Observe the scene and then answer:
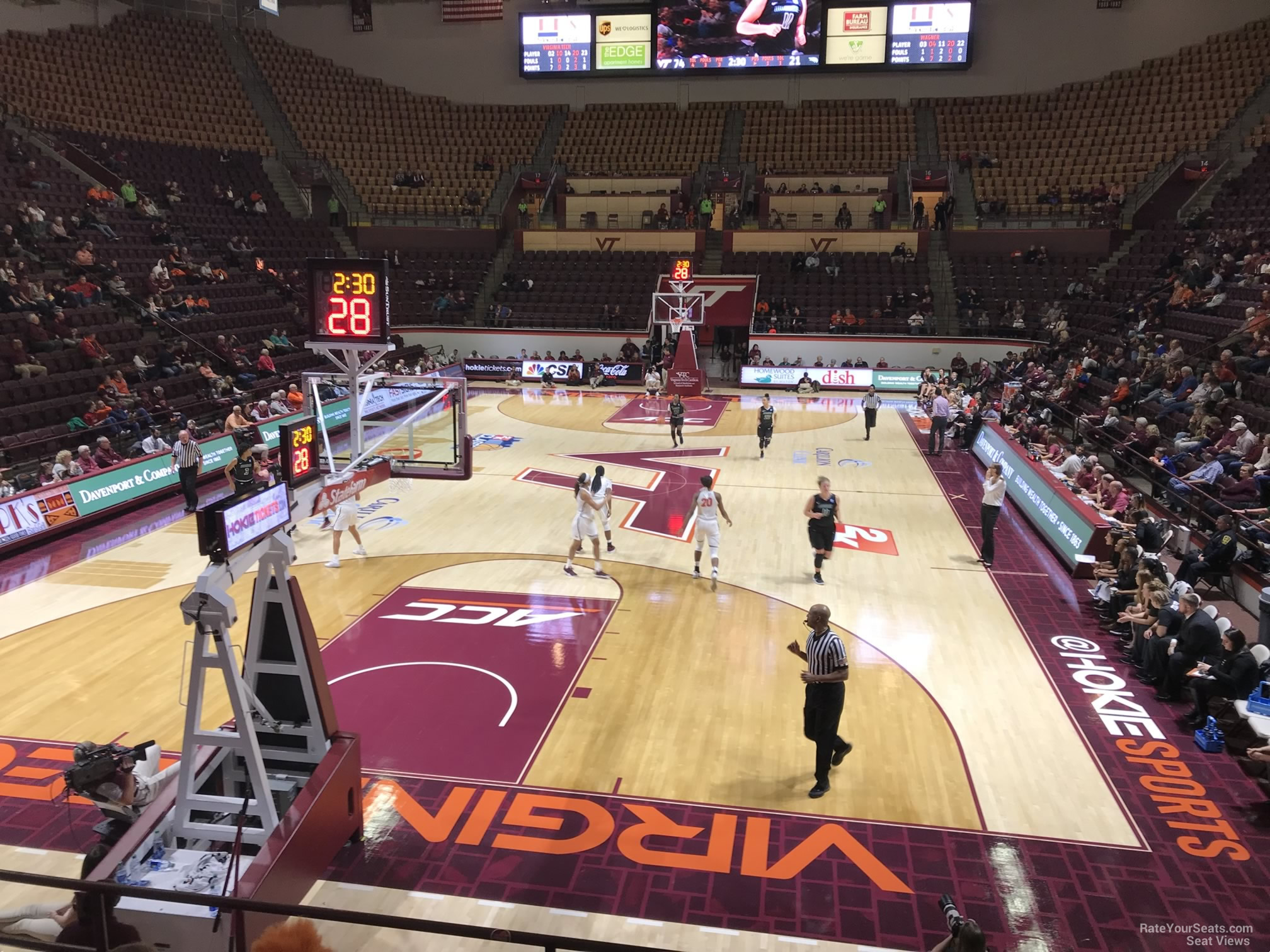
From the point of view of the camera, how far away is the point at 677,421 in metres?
21.4

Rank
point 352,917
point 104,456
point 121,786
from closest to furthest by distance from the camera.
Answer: point 352,917, point 121,786, point 104,456

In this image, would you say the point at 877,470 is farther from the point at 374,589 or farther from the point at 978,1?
the point at 978,1

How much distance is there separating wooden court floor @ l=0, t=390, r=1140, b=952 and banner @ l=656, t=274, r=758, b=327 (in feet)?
57.9

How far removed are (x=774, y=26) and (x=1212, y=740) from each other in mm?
38787

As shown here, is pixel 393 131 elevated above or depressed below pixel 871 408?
above

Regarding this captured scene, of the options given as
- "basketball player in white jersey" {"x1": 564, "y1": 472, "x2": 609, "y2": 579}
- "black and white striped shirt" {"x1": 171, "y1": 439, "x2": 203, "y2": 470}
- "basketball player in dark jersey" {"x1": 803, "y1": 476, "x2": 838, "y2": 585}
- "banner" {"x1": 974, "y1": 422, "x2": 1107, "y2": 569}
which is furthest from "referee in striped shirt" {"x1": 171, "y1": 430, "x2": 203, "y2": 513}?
"banner" {"x1": 974, "y1": 422, "x2": 1107, "y2": 569}

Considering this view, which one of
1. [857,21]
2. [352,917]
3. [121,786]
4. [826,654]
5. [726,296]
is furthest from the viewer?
[857,21]

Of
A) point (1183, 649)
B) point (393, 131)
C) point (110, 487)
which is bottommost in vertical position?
point (110, 487)

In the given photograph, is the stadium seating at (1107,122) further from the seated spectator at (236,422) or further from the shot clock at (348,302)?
the shot clock at (348,302)

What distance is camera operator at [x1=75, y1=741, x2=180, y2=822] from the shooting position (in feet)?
19.3

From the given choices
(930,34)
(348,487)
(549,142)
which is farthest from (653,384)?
(348,487)

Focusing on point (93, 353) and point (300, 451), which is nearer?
point (300, 451)

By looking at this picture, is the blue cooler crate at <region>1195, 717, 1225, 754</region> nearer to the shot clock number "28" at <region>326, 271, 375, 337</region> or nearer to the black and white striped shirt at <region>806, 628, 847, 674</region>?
the black and white striped shirt at <region>806, 628, 847, 674</region>

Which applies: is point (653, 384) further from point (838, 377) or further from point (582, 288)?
point (582, 288)
